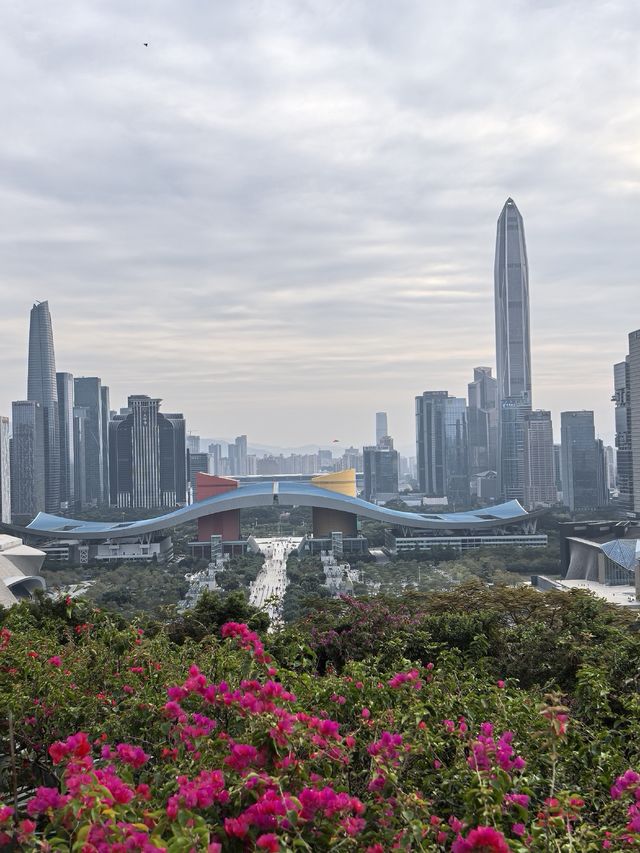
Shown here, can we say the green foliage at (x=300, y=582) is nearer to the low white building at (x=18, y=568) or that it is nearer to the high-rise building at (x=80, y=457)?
the low white building at (x=18, y=568)

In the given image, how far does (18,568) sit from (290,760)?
20.1m

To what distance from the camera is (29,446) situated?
2078 inches

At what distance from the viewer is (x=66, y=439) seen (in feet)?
192

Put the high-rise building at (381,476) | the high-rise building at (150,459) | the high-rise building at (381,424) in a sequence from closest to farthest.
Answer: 1. the high-rise building at (150,459)
2. the high-rise building at (381,476)
3. the high-rise building at (381,424)

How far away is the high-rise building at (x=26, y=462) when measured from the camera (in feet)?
172

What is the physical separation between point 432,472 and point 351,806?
6638cm

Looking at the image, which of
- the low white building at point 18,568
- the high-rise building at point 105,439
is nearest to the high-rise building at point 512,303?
the high-rise building at point 105,439

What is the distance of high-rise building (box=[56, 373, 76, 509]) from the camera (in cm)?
5694

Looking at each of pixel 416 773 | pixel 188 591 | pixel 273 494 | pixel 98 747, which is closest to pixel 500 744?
pixel 416 773

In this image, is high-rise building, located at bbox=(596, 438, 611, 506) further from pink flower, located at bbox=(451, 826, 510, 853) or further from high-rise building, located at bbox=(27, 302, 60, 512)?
pink flower, located at bbox=(451, 826, 510, 853)

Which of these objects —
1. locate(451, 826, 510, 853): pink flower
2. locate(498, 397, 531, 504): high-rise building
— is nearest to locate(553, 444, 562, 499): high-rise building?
locate(498, 397, 531, 504): high-rise building

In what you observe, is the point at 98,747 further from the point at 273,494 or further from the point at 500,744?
the point at 273,494

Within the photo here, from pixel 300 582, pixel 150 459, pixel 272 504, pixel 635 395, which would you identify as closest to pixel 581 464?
pixel 635 395

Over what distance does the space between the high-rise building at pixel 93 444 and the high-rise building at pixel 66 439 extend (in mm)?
1741
